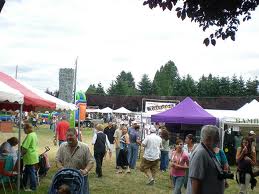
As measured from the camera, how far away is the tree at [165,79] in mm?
105375

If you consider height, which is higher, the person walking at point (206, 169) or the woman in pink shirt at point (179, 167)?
the person walking at point (206, 169)

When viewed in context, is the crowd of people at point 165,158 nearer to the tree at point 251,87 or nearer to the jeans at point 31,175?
the jeans at point 31,175

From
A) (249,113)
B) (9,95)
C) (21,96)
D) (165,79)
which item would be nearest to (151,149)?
(21,96)

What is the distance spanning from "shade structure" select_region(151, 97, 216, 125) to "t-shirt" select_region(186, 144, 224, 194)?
11.4m

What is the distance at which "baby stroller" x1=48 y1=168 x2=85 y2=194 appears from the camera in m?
6.57

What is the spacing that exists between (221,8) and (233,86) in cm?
7907

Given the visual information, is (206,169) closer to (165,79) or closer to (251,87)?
(251,87)

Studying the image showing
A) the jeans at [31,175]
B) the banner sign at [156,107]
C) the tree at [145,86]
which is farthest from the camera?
the tree at [145,86]

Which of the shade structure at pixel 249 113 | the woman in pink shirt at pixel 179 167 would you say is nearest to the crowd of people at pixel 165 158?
the woman in pink shirt at pixel 179 167

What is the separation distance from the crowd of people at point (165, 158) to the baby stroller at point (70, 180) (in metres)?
0.12

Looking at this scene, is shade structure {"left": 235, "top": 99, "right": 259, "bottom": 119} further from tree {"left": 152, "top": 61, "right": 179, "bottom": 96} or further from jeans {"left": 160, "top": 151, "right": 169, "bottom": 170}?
tree {"left": 152, "top": 61, "right": 179, "bottom": 96}

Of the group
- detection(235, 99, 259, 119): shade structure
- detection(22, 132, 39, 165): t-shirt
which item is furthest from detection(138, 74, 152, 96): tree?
detection(22, 132, 39, 165): t-shirt

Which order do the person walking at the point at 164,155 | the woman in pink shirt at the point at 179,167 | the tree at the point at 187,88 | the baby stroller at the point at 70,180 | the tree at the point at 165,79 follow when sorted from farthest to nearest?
the tree at the point at 165,79
the tree at the point at 187,88
the person walking at the point at 164,155
the woman in pink shirt at the point at 179,167
the baby stroller at the point at 70,180

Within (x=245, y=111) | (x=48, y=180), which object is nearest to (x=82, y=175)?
(x=48, y=180)
